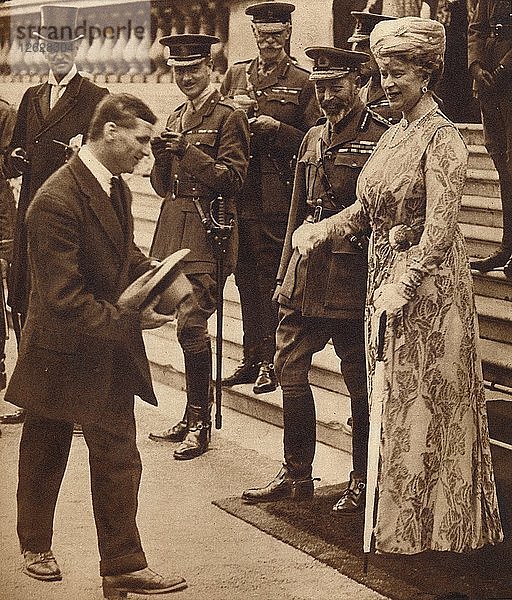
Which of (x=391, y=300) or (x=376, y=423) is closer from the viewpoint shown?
(x=391, y=300)

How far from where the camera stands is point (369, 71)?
15.5ft

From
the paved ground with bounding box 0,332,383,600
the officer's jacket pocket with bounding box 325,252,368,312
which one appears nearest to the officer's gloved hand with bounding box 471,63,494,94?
the officer's jacket pocket with bounding box 325,252,368,312

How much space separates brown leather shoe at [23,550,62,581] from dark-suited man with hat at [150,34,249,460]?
58 centimetres

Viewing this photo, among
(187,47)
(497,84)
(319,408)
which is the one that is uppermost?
(187,47)

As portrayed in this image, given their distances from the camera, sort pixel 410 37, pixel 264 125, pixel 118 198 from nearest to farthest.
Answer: pixel 410 37
pixel 118 198
pixel 264 125

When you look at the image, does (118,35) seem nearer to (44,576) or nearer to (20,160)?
(20,160)

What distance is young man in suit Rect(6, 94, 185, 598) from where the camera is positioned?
414cm

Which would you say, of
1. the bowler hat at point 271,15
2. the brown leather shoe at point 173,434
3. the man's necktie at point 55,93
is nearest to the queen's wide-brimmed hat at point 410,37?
the bowler hat at point 271,15

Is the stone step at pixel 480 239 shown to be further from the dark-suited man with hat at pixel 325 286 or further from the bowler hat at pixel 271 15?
the bowler hat at pixel 271 15

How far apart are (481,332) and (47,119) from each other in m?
1.81

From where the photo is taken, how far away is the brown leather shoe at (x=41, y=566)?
4.41 meters

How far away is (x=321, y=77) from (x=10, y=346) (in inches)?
59.6

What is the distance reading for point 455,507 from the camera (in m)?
4.34

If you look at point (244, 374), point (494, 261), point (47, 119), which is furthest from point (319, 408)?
point (47, 119)
